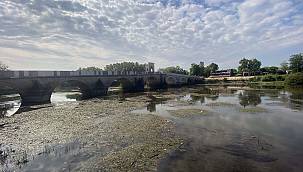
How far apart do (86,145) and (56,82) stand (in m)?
46.4

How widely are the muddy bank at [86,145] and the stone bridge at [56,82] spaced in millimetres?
25491

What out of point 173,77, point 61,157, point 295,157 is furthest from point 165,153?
point 173,77

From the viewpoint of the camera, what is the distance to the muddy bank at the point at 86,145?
1488 centimetres

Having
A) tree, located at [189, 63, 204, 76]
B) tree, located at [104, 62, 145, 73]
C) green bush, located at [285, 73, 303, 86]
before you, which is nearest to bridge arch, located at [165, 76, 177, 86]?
tree, located at [104, 62, 145, 73]

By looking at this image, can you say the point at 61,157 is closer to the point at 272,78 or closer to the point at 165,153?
the point at 165,153

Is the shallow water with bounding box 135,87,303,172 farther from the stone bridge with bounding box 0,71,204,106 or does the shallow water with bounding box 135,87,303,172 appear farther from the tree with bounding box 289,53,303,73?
the tree with bounding box 289,53,303,73

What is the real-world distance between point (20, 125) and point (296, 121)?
108 feet

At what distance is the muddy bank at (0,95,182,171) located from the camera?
48.8 ft

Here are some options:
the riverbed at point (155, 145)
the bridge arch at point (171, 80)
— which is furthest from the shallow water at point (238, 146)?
the bridge arch at point (171, 80)

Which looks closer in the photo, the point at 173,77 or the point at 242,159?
the point at 242,159

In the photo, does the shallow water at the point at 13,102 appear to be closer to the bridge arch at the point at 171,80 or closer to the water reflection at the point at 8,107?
the water reflection at the point at 8,107

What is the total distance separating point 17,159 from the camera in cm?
1605

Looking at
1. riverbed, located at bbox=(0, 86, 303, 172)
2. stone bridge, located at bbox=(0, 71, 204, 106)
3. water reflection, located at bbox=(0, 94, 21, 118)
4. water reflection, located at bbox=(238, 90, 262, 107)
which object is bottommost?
water reflection, located at bbox=(0, 94, 21, 118)

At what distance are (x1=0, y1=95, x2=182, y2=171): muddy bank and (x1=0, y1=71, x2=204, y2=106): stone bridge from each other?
2549cm
